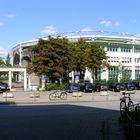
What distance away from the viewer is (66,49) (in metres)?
67.8

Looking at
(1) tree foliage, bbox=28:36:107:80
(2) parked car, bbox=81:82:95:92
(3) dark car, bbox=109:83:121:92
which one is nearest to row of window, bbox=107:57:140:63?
(1) tree foliage, bbox=28:36:107:80

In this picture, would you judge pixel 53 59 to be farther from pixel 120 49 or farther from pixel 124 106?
pixel 124 106

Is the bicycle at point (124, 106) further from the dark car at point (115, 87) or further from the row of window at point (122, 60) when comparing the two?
the row of window at point (122, 60)

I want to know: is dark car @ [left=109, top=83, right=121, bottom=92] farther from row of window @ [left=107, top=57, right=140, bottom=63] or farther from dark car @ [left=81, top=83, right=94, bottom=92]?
row of window @ [left=107, top=57, right=140, bottom=63]

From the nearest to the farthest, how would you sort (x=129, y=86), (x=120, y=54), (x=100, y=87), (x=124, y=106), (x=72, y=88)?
(x=124, y=106) → (x=72, y=88) → (x=100, y=87) → (x=129, y=86) → (x=120, y=54)

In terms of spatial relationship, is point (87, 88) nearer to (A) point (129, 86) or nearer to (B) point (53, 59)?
(A) point (129, 86)

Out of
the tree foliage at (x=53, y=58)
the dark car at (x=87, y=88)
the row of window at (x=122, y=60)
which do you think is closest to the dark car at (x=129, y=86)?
the dark car at (x=87, y=88)

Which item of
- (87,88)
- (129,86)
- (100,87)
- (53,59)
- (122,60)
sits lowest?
(87,88)

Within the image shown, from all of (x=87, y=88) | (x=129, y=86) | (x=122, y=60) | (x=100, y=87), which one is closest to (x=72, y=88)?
(x=87, y=88)

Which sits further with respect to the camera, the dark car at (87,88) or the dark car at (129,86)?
the dark car at (129,86)

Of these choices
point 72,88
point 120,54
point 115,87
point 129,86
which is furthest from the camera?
point 120,54

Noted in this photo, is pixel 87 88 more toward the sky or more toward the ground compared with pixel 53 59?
more toward the ground

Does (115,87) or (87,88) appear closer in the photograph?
(87,88)

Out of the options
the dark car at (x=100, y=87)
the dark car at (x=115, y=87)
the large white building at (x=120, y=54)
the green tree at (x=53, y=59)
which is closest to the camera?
the dark car at (x=100, y=87)
